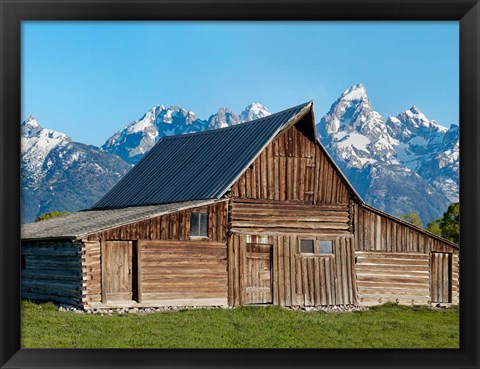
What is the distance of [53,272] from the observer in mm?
30609

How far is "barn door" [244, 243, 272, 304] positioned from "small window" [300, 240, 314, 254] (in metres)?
1.47

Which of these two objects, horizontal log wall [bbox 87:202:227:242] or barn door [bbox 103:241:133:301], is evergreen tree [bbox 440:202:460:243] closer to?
horizontal log wall [bbox 87:202:227:242]

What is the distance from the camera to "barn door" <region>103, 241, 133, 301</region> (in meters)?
28.7

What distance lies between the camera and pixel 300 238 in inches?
1308

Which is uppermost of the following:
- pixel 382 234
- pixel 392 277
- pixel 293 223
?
pixel 293 223

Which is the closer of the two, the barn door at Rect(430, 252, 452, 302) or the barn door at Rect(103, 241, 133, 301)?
the barn door at Rect(103, 241, 133, 301)

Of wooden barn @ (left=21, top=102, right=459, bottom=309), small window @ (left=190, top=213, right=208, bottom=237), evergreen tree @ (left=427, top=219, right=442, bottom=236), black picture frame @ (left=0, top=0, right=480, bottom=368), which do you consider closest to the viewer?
black picture frame @ (left=0, top=0, right=480, bottom=368)

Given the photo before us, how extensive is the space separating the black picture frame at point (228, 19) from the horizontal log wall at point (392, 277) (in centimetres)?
2382

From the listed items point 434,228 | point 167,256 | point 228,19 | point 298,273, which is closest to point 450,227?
point 434,228

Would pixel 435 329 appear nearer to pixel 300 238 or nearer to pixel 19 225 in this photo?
pixel 300 238

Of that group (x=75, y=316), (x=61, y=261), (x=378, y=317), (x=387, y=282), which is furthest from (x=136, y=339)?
(x=387, y=282)

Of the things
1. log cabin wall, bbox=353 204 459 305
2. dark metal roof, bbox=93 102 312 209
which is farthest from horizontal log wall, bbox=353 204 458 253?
dark metal roof, bbox=93 102 312 209

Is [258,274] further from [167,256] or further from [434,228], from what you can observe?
[434,228]

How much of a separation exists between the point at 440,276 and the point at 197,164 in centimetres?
1096
